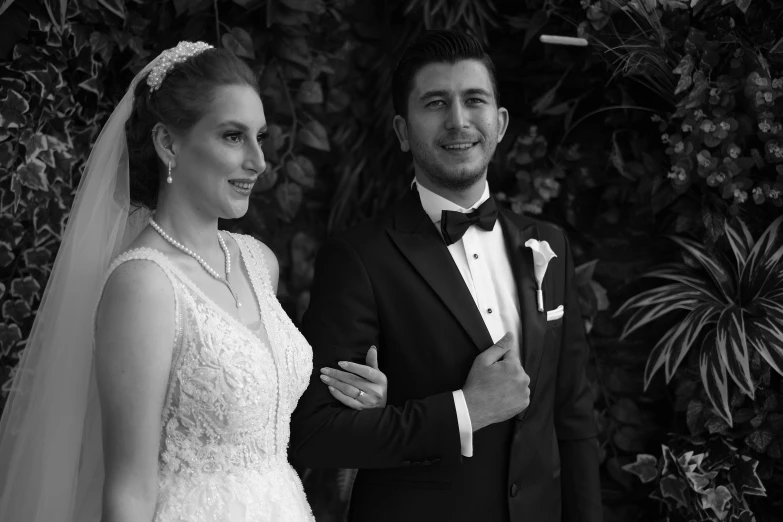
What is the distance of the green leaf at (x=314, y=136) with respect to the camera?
9.55ft

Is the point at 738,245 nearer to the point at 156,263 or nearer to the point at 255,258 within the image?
the point at 255,258

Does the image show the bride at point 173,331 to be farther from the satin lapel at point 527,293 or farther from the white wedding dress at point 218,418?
the satin lapel at point 527,293

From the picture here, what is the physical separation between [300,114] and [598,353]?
142 centimetres

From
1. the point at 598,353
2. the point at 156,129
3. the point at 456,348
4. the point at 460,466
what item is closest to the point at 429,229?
the point at 456,348

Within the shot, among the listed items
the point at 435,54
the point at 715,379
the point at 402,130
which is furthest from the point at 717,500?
the point at 435,54

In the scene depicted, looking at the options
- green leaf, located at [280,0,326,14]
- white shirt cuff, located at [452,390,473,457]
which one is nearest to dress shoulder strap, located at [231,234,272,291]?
white shirt cuff, located at [452,390,473,457]

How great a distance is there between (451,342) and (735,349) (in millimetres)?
1101

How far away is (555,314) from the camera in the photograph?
2162mm

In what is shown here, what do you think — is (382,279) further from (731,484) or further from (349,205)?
(731,484)

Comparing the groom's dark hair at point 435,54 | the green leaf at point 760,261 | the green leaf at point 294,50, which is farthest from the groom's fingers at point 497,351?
the green leaf at point 294,50

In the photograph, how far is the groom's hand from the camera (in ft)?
6.35

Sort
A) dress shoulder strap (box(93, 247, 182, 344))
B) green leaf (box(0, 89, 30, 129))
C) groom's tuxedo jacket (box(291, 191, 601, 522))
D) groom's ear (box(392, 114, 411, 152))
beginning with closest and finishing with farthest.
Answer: dress shoulder strap (box(93, 247, 182, 344)) < groom's tuxedo jacket (box(291, 191, 601, 522)) < groom's ear (box(392, 114, 411, 152)) < green leaf (box(0, 89, 30, 129))

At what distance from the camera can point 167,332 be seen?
1.60m

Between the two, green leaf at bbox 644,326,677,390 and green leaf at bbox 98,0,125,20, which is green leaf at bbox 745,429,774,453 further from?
green leaf at bbox 98,0,125,20
